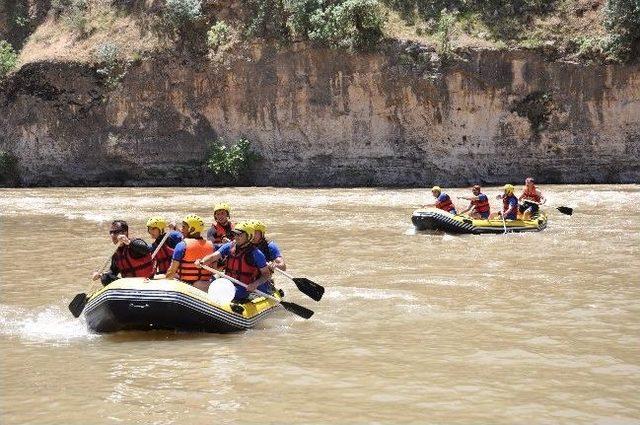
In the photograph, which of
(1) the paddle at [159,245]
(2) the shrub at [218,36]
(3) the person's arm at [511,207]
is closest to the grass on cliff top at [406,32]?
(2) the shrub at [218,36]

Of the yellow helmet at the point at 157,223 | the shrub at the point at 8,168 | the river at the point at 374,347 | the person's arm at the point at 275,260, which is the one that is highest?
the shrub at the point at 8,168

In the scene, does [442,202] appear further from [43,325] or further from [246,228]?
[43,325]

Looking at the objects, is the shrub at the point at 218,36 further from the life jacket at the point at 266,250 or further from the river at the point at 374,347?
the life jacket at the point at 266,250

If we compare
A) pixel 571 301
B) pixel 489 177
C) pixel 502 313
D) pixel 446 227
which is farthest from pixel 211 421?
pixel 489 177

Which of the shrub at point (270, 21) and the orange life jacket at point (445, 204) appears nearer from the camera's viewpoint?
the orange life jacket at point (445, 204)

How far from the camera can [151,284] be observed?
7.72 metres

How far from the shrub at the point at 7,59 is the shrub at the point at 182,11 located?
7904 mm

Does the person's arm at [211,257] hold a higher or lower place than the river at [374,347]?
higher

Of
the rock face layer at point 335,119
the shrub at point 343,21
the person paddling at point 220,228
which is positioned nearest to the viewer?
the person paddling at point 220,228

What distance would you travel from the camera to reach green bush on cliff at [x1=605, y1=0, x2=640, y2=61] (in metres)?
28.2

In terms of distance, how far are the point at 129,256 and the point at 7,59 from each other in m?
30.7

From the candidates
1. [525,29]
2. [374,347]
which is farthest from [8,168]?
[374,347]

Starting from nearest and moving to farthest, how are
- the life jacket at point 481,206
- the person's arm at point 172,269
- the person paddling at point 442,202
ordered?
the person's arm at point 172,269 → the person paddling at point 442,202 → the life jacket at point 481,206

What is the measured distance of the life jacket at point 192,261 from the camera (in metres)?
8.61
